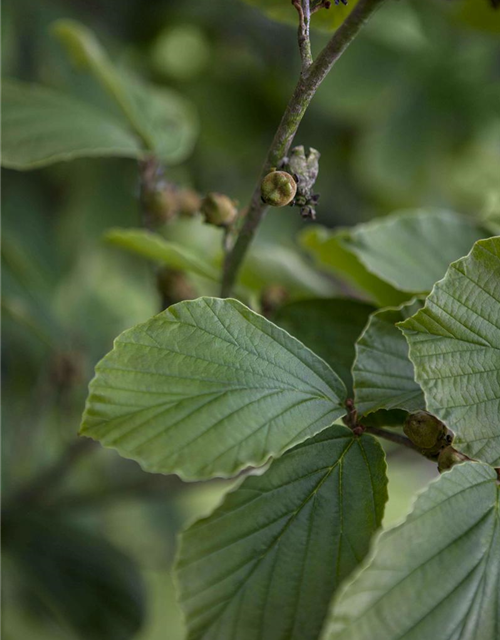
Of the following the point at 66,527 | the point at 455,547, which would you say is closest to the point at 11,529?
the point at 66,527

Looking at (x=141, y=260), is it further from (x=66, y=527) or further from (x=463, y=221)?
(x=463, y=221)

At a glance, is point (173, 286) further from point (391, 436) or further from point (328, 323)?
point (391, 436)

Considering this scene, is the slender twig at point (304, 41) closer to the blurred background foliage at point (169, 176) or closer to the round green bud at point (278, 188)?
the round green bud at point (278, 188)

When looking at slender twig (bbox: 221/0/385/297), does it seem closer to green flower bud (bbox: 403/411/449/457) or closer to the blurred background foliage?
green flower bud (bbox: 403/411/449/457)

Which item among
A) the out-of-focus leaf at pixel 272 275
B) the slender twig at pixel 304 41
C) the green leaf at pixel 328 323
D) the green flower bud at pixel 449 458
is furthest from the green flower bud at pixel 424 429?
the out-of-focus leaf at pixel 272 275

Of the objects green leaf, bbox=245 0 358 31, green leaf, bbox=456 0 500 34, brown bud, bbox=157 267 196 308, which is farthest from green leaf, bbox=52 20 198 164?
green leaf, bbox=456 0 500 34

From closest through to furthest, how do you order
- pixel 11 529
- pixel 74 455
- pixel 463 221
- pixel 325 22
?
pixel 325 22 < pixel 463 221 < pixel 74 455 < pixel 11 529

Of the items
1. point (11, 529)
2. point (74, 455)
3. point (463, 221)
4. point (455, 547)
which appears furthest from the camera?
point (11, 529)
